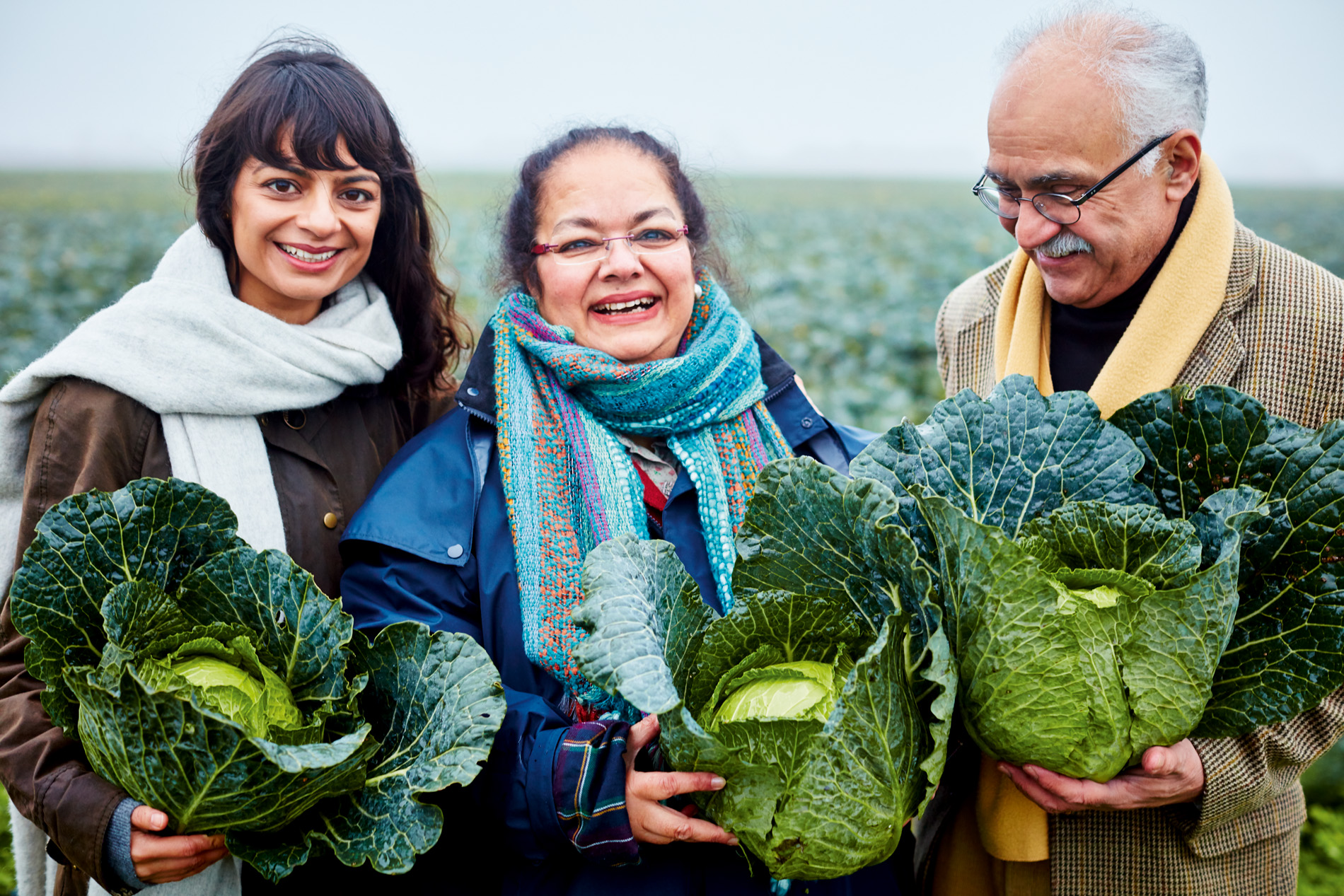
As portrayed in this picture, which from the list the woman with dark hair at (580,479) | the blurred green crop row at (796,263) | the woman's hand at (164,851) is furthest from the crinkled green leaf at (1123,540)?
the woman's hand at (164,851)

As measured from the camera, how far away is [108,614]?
61.0 inches

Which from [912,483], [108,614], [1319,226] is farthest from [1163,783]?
[1319,226]

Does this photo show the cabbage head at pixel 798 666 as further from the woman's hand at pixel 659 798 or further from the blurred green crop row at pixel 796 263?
the blurred green crop row at pixel 796 263

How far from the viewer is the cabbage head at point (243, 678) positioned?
151cm

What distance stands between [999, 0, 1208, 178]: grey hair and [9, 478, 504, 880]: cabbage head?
173 centimetres

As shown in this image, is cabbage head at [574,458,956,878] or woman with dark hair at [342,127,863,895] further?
woman with dark hair at [342,127,863,895]

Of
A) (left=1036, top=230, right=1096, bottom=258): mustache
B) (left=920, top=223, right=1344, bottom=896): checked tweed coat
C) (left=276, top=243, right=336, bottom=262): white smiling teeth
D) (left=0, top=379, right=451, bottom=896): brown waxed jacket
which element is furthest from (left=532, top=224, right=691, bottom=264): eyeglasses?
(left=920, top=223, right=1344, bottom=896): checked tweed coat

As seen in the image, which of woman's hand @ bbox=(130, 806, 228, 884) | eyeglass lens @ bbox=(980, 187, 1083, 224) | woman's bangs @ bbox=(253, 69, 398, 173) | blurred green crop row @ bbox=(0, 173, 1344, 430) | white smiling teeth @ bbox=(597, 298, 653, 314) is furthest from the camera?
blurred green crop row @ bbox=(0, 173, 1344, 430)

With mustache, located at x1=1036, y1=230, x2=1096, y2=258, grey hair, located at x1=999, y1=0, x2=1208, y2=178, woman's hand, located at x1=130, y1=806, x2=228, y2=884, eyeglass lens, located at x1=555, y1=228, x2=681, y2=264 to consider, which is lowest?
woman's hand, located at x1=130, y1=806, x2=228, y2=884

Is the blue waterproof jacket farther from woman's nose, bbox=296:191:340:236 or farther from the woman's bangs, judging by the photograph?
the woman's bangs

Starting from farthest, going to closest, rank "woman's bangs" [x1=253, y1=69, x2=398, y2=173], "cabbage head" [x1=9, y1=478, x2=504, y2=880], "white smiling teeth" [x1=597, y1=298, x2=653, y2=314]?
"white smiling teeth" [x1=597, y1=298, x2=653, y2=314] → "woman's bangs" [x1=253, y1=69, x2=398, y2=173] → "cabbage head" [x1=9, y1=478, x2=504, y2=880]

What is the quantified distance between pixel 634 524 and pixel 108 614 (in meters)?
1.01

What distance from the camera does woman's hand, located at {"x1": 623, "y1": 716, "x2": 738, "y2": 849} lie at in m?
1.57

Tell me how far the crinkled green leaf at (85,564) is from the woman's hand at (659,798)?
91cm
